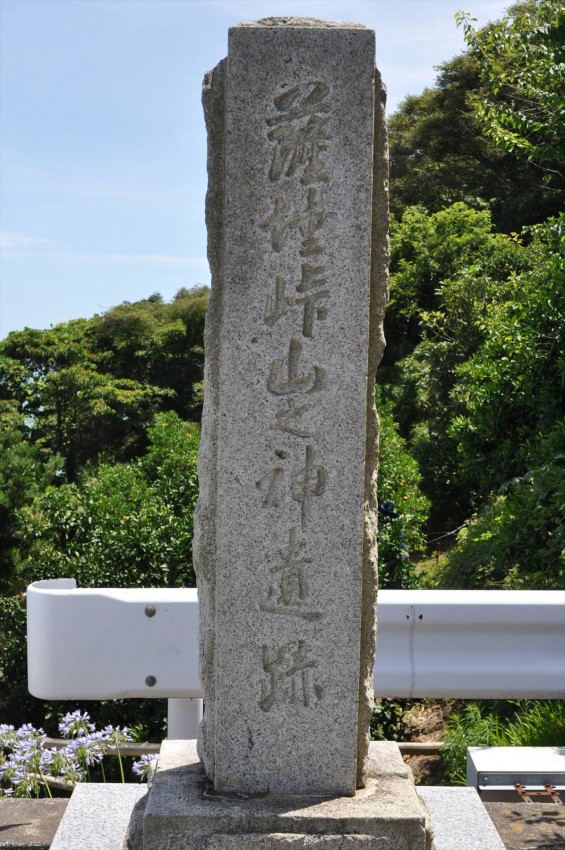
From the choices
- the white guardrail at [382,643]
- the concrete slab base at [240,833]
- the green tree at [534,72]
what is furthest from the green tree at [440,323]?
the concrete slab base at [240,833]

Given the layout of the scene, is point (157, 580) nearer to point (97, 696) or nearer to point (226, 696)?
point (97, 696)

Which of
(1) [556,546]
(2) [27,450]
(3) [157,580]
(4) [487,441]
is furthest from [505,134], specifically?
(2) [27,450]

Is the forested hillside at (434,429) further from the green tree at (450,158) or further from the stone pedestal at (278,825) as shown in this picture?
the stone pedestal at (278,825)

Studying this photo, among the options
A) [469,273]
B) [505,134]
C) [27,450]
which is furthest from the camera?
[469,273]

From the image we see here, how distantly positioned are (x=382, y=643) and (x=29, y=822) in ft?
4.07

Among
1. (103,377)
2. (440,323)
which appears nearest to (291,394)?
(440,323)

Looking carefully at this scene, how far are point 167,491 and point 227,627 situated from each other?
15.4 feet

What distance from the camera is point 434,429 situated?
11.5 m

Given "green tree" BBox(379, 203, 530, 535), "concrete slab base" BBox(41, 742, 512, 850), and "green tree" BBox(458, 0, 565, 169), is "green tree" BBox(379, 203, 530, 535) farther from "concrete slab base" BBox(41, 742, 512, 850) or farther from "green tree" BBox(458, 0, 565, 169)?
"concrete slab base" BBox(41, 742, 512, 850)

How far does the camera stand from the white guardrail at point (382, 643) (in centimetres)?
319

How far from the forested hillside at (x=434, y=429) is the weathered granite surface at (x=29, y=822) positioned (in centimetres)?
243

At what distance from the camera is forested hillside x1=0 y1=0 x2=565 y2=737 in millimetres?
5836

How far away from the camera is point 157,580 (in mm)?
5738

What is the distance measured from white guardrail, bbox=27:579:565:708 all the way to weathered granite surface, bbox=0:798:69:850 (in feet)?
1.13
